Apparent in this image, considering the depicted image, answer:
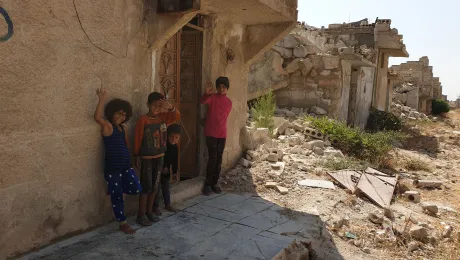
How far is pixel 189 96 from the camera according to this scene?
17.0ft

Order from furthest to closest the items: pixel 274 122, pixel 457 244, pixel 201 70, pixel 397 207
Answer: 1. pixel 274 122
2. pixel 397 207
3. pixel 201 70
4. pixel 457 244

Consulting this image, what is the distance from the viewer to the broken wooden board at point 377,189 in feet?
18.8

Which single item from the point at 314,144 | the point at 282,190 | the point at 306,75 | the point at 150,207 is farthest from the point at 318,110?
the point at 150,207

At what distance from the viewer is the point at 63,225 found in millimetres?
3148

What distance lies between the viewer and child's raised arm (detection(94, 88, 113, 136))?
3.31 m

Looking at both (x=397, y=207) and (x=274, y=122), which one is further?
(x=274, y=122)

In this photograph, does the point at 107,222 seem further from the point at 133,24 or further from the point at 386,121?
the point at 386,121

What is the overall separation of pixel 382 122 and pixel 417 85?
14510mm

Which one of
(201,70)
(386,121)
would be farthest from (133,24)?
(386,121)

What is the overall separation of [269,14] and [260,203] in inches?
103

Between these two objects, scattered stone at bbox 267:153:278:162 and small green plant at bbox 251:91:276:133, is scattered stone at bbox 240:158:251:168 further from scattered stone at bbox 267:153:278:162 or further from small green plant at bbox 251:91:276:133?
small green plant at bbox 251:91:276:133

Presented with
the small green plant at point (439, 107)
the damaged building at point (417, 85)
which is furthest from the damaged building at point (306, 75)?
the small green plant at point (439, 107)

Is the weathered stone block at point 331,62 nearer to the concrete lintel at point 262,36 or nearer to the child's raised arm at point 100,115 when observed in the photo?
the concrete lintel at point 262,36

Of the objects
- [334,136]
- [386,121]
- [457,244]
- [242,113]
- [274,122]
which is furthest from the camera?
[386,121]
